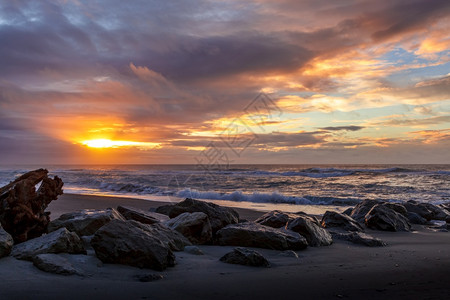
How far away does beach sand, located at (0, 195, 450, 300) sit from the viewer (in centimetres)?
317

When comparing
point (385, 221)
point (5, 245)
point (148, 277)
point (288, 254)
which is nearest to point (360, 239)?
point (288, 254)

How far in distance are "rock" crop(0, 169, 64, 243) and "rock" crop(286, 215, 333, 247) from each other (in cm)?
369

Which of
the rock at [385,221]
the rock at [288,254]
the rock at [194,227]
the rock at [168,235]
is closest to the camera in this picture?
the rock at [168,235]

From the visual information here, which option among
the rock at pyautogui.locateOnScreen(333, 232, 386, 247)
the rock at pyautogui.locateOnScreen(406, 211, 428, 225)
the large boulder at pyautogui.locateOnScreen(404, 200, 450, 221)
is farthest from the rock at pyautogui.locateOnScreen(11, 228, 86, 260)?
the large boulder at pyautogui.locateOnScreen(404, 200, 450, 221)

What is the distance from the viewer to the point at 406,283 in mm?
3586

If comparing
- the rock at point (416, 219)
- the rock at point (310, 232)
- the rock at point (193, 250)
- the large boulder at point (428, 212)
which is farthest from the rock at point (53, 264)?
the large boulder at point (428, 212)

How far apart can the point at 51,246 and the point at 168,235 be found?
1498 mm

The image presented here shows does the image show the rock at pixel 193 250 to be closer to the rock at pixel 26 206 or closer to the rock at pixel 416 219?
the rock at pixel 26 206

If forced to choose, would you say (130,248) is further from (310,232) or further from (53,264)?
(310,232)

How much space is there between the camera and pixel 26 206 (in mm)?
4863

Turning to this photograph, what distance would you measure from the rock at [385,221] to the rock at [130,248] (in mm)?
5318

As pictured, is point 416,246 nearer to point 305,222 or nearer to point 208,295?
point 305,222

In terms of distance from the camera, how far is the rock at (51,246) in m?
3.95

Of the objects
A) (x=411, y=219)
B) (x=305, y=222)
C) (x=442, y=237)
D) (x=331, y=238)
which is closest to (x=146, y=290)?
(x=305, y=222)
